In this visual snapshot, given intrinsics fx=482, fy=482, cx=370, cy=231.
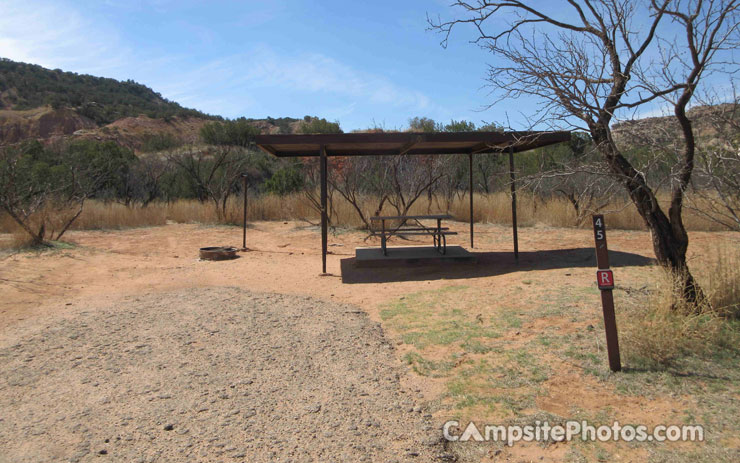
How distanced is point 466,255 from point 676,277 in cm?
497

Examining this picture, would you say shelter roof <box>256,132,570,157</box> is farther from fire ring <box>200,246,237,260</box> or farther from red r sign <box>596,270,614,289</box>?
red r sign <box>596,270,614,289</box>

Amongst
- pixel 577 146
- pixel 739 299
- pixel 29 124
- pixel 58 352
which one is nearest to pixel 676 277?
pixel 739 299

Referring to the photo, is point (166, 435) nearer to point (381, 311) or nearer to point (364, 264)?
point (381, 311)

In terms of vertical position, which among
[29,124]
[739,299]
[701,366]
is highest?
[29,124]

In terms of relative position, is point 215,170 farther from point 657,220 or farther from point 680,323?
point 680,323

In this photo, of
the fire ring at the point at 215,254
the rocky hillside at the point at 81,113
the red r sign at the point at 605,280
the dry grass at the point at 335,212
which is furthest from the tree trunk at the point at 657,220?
the rocky hillside at the point at 81,113

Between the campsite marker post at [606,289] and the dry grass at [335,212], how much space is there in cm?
1104

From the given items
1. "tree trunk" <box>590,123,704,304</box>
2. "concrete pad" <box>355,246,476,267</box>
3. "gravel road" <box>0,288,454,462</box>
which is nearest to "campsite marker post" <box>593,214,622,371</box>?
"tree trunk" <box>590,123,704,304</box>

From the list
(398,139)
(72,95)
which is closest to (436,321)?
(398,139)

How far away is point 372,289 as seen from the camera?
7355mm

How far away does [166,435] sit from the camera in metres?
2.90

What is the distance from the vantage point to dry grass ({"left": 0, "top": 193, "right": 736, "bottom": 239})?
14242mm

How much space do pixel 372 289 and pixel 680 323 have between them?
4.25 m

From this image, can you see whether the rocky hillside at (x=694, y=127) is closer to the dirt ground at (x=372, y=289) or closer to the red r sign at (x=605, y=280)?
the red r sign at (x=605, y=280)
